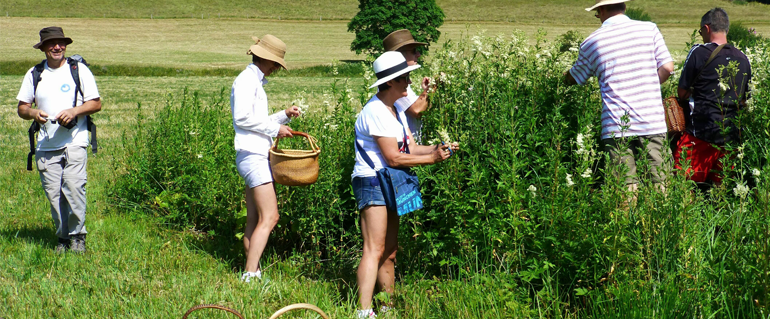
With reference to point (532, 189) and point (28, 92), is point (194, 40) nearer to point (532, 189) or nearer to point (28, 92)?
point (28, 92)

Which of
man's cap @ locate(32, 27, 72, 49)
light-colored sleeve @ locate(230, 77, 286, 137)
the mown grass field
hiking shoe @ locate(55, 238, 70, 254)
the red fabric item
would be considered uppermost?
man's cap @ locate(32, 27, 72, 49)

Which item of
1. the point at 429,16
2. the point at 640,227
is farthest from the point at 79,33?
the point at 640,227

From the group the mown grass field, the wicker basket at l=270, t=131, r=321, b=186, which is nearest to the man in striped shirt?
the wicker basket at l=270, t=131, r=321, b=186

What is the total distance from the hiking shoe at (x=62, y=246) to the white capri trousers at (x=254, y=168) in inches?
80.1

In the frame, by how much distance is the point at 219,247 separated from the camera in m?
6.12

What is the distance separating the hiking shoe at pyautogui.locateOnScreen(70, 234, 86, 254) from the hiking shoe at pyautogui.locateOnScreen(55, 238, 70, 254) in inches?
2.9

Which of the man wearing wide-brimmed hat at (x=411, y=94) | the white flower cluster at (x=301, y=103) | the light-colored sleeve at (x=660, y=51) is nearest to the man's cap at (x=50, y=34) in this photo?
the white flower cluster at (x=301, y=103)

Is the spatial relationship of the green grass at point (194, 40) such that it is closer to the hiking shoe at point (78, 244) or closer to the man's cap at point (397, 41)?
the hiking shoe at point (78, 244)

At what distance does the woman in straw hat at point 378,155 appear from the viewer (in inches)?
164

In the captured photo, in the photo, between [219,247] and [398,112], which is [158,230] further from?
[398,112]

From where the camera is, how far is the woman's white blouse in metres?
5.04

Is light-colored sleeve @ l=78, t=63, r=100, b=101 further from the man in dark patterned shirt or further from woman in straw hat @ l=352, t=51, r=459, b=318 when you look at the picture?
the man in dark patterned shirt

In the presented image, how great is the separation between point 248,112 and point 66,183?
85.7 inches

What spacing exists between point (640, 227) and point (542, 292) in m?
0.68
